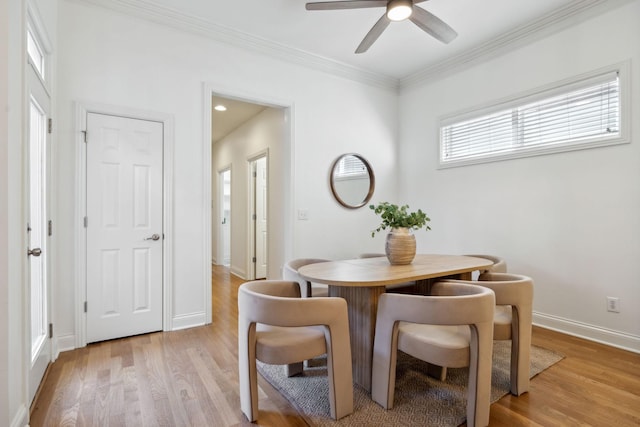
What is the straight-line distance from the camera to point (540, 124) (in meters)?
3.08

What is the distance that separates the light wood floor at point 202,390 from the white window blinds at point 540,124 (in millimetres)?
1792

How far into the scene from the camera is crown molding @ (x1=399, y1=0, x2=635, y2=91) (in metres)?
2.71

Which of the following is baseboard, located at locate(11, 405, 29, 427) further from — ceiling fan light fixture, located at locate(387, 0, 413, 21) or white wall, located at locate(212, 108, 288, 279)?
ceiling fan light fixture, located at locate(387, 0, 413, 21)

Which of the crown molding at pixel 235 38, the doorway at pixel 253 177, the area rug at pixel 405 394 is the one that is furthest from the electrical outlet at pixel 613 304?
the crown molding at pixel 235 38

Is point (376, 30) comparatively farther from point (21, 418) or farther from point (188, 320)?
point (21, 418)

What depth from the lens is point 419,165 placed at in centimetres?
426

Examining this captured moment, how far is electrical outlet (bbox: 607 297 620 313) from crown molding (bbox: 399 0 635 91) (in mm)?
2374

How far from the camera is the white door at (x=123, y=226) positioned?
260 cm

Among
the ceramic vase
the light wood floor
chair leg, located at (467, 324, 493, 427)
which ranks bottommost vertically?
the light wood floor

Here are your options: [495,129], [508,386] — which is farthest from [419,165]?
[508,386]

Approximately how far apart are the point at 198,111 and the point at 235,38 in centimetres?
86

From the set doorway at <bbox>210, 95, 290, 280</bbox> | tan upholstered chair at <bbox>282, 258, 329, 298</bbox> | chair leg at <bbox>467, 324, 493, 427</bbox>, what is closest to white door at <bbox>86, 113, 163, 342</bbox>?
tan upholstered chair at <bbox>282, 258, 329, 298</bbox>

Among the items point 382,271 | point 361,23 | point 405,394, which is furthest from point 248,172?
point 405,394

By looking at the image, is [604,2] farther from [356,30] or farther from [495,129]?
[356,30]
